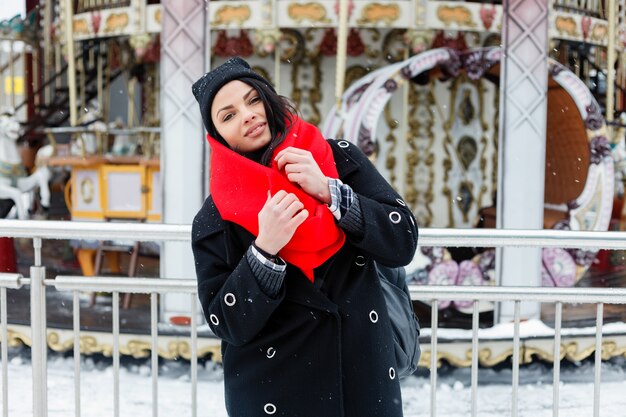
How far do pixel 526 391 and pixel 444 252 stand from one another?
137cm

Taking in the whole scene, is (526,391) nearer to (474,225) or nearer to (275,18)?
(474,225)

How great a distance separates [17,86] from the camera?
28.7m

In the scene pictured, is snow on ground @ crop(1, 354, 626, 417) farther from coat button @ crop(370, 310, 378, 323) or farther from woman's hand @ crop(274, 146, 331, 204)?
woman's hand @ crop(274, 146, 331, 204)

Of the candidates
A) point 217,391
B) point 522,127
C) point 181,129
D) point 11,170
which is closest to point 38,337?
point 217,391

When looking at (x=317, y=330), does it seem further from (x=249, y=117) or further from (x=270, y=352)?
(x=249, y=117)

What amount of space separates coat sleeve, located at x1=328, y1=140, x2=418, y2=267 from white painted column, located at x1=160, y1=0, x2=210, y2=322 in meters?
4.95

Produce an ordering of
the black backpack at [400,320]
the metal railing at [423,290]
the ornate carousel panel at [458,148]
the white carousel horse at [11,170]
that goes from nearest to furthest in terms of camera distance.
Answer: the black backpack at [400,320] < the metal railing at [423,290] < the ornate carousel panel at [458,148] < the white carousel horse at [11,170]

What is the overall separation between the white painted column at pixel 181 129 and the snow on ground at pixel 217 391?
68 cm

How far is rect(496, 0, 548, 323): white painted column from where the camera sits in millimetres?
6562

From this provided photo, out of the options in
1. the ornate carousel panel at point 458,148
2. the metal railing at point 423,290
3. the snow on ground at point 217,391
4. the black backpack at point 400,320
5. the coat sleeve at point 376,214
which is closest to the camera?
the coat sleeve at point 376,214

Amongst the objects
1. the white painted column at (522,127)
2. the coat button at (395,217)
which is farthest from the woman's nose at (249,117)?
the white painted column at (522,127)

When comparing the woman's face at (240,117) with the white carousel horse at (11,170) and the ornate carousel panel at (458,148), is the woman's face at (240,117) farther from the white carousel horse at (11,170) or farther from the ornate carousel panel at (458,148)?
the white carousel horse at (11,170)

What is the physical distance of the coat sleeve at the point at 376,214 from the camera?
1.56m

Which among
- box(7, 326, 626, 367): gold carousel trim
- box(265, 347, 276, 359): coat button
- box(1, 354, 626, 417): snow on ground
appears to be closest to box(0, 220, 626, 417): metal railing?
box(265, 347, 276, 359): coat button
